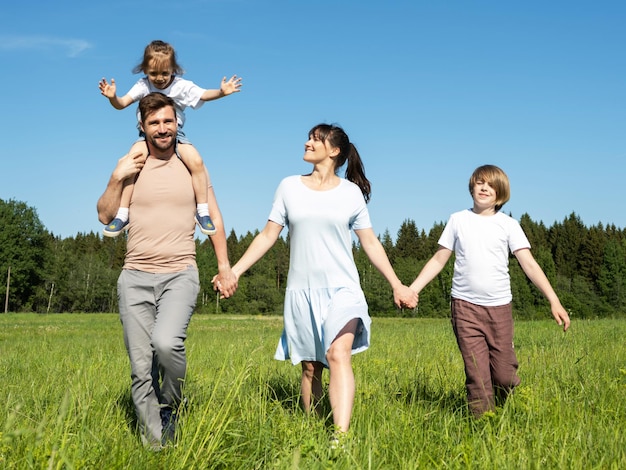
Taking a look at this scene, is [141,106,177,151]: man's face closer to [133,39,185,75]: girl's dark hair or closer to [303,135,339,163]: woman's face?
[133,39,185,75]: girl's dark hair

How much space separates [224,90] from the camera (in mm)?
5555

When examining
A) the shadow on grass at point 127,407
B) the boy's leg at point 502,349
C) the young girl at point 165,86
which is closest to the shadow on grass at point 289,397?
the shadow on grass at point 127,407

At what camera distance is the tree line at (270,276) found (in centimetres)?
8681

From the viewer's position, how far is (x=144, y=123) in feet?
15.2

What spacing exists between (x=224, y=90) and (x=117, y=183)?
1485 mm

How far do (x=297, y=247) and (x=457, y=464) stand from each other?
2.00m

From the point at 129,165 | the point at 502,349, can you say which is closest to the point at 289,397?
the point at 502,349

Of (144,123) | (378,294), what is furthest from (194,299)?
(378,294)

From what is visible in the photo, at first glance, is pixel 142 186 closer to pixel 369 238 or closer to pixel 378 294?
pixel 369 238

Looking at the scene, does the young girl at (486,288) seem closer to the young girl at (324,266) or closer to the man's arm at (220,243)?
the young girl at (324,266)

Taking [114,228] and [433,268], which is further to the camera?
[433,268]

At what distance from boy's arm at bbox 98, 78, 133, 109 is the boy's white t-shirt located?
2793mm

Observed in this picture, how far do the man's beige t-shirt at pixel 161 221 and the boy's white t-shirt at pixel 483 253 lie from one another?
213cm

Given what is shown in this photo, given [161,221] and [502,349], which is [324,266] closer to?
[161,221]
